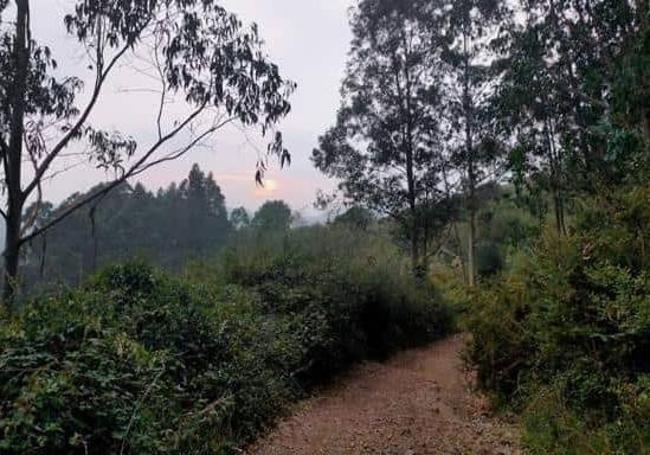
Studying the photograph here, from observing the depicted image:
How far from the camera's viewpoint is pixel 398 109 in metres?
14.1

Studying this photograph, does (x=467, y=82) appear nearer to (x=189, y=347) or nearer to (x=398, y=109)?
(x=398, y=109)

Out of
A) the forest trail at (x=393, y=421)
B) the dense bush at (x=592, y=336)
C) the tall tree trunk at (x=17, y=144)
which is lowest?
the forest trail at (x=393, y=421)

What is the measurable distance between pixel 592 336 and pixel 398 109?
1107 cm

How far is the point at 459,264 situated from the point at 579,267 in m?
13.9

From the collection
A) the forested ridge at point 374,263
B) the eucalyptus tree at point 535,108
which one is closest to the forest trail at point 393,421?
the forested ridge at point 374,263

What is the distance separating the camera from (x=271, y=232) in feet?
32.3

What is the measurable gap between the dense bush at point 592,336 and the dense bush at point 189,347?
273 cm

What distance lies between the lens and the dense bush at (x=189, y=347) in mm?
2945

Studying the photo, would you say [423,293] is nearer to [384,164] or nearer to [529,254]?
[384,164]

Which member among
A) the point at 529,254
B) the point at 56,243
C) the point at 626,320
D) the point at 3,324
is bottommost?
the point at 626,320

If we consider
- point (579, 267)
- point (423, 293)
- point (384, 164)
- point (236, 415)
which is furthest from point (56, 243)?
point (579, 267)

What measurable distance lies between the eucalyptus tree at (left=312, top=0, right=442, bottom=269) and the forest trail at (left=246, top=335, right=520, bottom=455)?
7187mm

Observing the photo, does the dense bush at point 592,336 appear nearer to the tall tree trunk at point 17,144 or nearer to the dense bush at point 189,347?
the dense bush at point 189,347

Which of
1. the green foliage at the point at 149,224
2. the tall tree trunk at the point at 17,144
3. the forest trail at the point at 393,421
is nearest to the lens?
the forest trail at the point at 393,421
